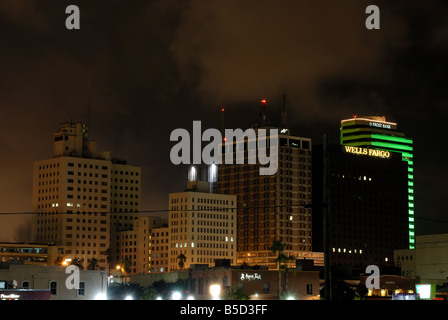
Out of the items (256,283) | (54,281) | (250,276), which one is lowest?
(256,283)

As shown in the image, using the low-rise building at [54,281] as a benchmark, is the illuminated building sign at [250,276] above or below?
below

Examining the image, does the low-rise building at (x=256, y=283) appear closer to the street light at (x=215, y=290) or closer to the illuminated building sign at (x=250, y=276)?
the illuminated building sign at (x=250, y=276)

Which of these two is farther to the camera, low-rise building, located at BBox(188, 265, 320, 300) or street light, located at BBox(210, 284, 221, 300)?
low-rise building, located at BBox(188, 265, 320, 300)

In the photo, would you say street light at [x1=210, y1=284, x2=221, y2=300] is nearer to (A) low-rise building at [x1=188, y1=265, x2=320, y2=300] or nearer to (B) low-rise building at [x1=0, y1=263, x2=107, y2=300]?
(A) low-rise building at [x1=188, y1=265, x2=320, y2=300]

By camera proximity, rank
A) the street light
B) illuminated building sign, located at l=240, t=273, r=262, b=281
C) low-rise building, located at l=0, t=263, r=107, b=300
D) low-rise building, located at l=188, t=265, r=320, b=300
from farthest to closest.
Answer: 1. illuminated building sign, located at l=240, t=273, r=262, b=281
2. low-rise building, located at l=188, t=265, r=320, b=300
3. the street light
4. low-rise building, located at l=0, t=263, r=107, b=300

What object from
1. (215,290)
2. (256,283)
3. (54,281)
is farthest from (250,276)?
(54,281)

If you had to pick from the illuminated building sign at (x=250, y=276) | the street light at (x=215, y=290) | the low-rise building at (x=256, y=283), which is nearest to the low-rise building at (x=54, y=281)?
the street light at (x=215, y=290)

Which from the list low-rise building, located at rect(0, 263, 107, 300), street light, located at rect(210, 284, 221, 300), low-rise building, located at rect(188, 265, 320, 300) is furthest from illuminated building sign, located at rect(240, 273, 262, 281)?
low-rise building, located at rect(0, 263, 107, 300)

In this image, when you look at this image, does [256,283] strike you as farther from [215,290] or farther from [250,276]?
[215,290]

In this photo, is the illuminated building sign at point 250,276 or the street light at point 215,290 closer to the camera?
the street light at point 215,290
